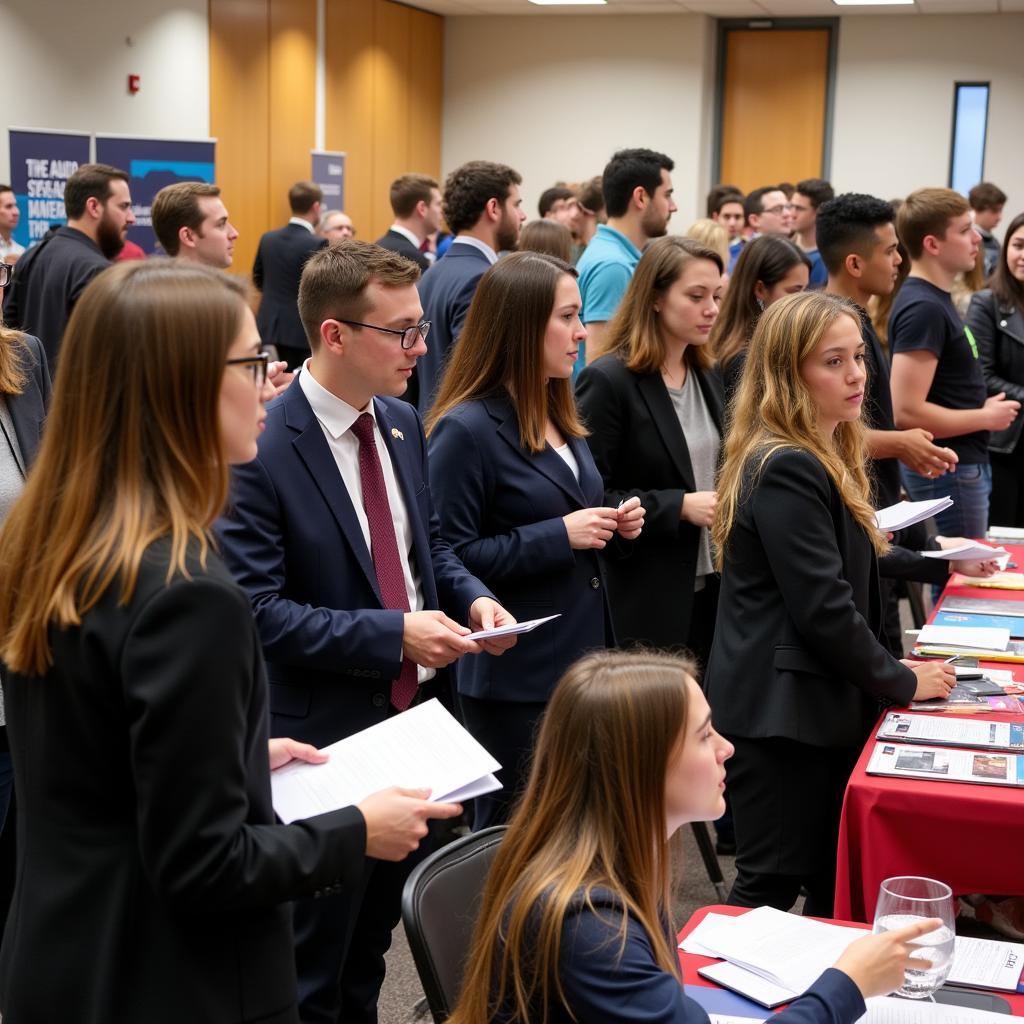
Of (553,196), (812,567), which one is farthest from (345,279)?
(553,196)

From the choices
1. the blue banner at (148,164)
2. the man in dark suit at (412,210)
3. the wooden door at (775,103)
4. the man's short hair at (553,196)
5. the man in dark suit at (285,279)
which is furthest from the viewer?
the wooden door at (775,103)

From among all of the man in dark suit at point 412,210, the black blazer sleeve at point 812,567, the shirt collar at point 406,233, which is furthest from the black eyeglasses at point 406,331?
the shirt collar at point 406,233

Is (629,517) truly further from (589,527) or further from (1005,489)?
(1005,489)

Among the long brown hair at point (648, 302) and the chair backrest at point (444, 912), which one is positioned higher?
the long brown hair at point (648, 302)

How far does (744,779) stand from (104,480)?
63.9 inches

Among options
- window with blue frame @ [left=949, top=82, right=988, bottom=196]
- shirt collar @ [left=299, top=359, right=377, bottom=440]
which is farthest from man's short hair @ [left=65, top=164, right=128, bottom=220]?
window with blue frame @ [left=949, top=82, right=988, bottom=196]

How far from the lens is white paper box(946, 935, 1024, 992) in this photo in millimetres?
1779

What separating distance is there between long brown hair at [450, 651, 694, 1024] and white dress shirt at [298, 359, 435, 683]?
805 mm

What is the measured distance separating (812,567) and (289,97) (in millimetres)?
9889

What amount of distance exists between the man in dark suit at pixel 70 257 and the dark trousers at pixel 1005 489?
3594 millimetres

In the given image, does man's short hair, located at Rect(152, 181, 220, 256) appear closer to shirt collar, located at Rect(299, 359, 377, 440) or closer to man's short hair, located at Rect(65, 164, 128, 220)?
man's short hair, located at Rect(65, 164, 128, 220)

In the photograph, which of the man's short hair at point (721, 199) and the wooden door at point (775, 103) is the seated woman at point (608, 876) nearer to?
the man's short hair at point (721, 199)

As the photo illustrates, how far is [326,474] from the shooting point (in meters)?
2.22

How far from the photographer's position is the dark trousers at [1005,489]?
5352mm
